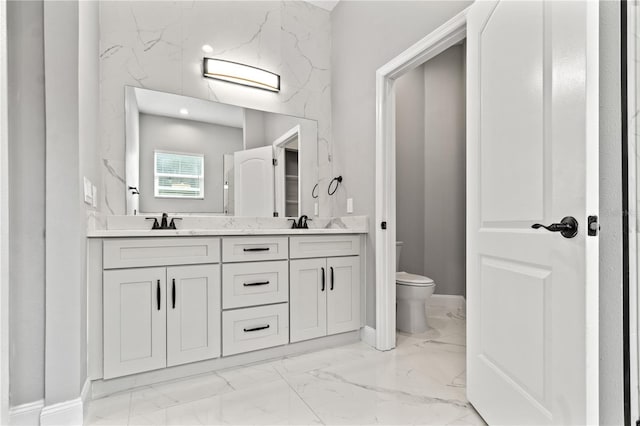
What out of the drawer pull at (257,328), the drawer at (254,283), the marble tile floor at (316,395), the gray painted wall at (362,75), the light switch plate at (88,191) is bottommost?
the marble tile floor at (316,395)

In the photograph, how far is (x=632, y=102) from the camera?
76cm

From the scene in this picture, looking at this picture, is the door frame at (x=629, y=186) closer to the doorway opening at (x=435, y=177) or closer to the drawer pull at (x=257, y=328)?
the drawer pull at (x=257, y=328)

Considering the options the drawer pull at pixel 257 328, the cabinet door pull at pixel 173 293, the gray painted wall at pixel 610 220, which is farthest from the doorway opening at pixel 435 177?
the gray painted wall at pixel 610 220

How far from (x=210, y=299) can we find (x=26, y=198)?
38.0 inches

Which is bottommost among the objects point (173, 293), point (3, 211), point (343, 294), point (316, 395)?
point (316, 395)

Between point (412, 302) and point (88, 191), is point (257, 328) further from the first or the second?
point (412, 302)

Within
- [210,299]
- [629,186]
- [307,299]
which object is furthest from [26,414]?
[629,186]

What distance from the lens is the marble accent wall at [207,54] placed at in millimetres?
2180

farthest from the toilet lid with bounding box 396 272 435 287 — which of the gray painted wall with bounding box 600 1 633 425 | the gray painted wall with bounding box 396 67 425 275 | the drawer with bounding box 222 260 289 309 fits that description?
the gray painted wall with bounding box 600 1 633 425

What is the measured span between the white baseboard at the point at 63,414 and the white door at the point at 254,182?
1464 millimetres

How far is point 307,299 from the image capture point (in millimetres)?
2252

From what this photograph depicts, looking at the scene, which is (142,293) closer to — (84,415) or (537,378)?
(84,415)

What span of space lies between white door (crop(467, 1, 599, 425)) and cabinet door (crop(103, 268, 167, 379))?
156 centimetres

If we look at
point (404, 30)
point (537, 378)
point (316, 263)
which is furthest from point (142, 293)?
point (404, 30)
